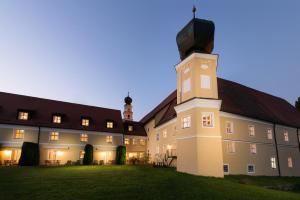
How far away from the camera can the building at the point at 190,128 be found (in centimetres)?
2277

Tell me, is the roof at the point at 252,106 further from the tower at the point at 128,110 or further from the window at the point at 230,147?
the tower at the point at 128,110

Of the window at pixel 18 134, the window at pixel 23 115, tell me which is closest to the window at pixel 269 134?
the window at pixel 18 134

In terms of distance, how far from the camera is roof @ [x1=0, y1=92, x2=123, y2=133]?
32219 millimetres

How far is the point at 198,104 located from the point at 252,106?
11.9 metres

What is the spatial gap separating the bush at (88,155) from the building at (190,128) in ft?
5.07

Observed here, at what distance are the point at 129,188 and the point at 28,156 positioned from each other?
21.3m

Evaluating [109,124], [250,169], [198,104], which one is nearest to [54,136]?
[109,124]

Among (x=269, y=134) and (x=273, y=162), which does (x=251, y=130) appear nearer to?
(x=269, y=134)

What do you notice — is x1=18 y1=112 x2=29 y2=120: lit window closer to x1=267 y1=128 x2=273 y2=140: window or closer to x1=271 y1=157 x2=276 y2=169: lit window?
x1=267 y1=128 x2=273 y2=140: window

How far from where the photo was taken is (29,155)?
29172 mm

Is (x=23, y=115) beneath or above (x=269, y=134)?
above

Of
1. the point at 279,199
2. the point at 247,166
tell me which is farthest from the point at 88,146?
the point at 279,199

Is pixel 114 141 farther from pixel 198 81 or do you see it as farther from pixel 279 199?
pixel 279 199

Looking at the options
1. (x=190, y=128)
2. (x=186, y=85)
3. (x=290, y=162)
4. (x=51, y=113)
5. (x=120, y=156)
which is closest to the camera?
(x=190, y=128)
